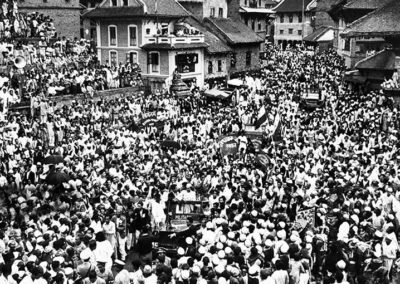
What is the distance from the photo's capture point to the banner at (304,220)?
1565 cm

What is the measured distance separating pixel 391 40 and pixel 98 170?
73.0 ft

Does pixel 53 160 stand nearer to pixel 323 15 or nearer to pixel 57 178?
pixel 57 178

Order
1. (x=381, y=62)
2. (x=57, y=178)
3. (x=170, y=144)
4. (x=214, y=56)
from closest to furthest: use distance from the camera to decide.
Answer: (x=57, y=178) → (x=170, y=144) → (x=381, y=62) → (x=214, y=56)

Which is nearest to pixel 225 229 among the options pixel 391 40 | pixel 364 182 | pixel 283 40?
pixel 364 182

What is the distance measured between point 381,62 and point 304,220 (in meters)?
25.0

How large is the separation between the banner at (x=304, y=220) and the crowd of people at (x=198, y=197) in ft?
0.40

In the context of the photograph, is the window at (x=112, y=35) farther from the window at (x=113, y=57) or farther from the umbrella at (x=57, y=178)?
the umbrella at (x=57, y=178)

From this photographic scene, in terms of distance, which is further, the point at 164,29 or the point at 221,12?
the point at 221,12

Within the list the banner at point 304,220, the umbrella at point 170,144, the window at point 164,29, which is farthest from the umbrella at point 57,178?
the window at point 164,29

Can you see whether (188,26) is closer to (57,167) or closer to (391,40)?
(391,40)

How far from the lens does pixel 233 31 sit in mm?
55875

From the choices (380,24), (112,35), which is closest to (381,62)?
(380,24)

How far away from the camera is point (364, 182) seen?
1864 cm

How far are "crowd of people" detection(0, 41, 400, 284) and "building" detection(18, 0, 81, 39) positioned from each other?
60.4 ft
